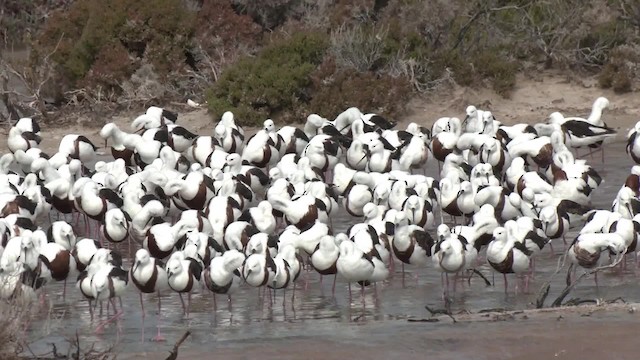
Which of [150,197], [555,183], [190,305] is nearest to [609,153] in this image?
[555,183]

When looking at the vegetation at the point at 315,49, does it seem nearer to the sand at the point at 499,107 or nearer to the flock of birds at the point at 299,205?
the sand at the point at 499,107

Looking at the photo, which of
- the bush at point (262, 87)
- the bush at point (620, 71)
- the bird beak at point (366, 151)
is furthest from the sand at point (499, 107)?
the bird beak at point (366, 151)

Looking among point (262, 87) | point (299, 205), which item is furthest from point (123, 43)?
point (299, 205)

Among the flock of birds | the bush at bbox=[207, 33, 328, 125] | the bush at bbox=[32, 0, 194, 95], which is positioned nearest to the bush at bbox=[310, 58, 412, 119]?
the bush at bbox=[207, 33, 328, 125]

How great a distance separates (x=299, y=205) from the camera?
51.0 feet

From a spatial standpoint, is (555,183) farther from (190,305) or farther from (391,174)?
(190,305)

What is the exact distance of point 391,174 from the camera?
16703 millimetres

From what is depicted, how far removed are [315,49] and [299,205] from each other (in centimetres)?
809

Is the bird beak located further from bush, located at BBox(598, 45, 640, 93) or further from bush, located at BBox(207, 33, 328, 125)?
bush, located at BBox(598, 45, 640, 93)

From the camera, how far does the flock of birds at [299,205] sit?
1330 cm

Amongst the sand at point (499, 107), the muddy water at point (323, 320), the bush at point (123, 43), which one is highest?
the bush at point (123, 43)

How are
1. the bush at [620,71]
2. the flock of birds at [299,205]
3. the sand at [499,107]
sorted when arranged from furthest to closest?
the bush at [620,71]
the sand at [499,107]
the flock of birds at [299,205]

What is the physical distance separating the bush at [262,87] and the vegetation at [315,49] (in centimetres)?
2

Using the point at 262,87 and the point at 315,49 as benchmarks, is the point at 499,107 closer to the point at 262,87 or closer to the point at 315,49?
the point at 315,49
